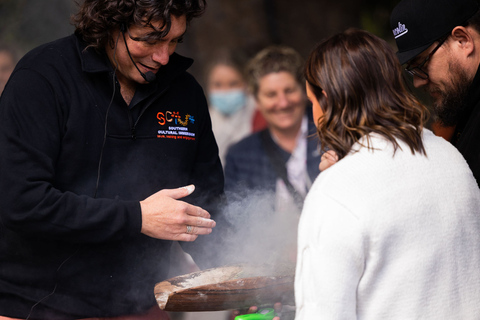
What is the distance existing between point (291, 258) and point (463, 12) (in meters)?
1.32

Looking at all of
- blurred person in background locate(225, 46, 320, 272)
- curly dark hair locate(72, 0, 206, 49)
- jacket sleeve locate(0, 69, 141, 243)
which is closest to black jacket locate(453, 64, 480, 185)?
curly dark hair locate(72, 0, 206, 49)

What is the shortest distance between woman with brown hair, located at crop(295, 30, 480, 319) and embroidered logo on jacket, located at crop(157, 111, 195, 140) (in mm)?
918

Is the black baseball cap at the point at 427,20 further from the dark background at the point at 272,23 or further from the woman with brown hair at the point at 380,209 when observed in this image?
the dark background at the point at 272,23

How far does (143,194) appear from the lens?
91.0 inches

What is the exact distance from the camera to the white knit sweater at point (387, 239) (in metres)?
1.40

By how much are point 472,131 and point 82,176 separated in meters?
1.61

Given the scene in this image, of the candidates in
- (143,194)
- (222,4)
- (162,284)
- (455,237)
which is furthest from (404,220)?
(222,4)

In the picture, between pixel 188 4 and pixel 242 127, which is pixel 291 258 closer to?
pixel 188 4

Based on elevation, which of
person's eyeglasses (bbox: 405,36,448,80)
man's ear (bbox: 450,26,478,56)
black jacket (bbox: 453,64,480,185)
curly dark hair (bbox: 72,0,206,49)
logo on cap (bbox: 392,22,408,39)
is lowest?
black jacket (bbox: 453,64,480,185)

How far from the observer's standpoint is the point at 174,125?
240 centimetres

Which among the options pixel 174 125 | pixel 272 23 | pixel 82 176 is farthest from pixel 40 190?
pixel 272 23

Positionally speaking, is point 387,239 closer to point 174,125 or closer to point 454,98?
point 454,98

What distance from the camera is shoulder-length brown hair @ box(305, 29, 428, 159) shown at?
1.53 meters

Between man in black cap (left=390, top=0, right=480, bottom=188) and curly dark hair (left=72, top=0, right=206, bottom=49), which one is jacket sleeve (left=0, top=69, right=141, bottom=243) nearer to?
curly dark hair (left=72, top=0, right=206, bottom=49)
